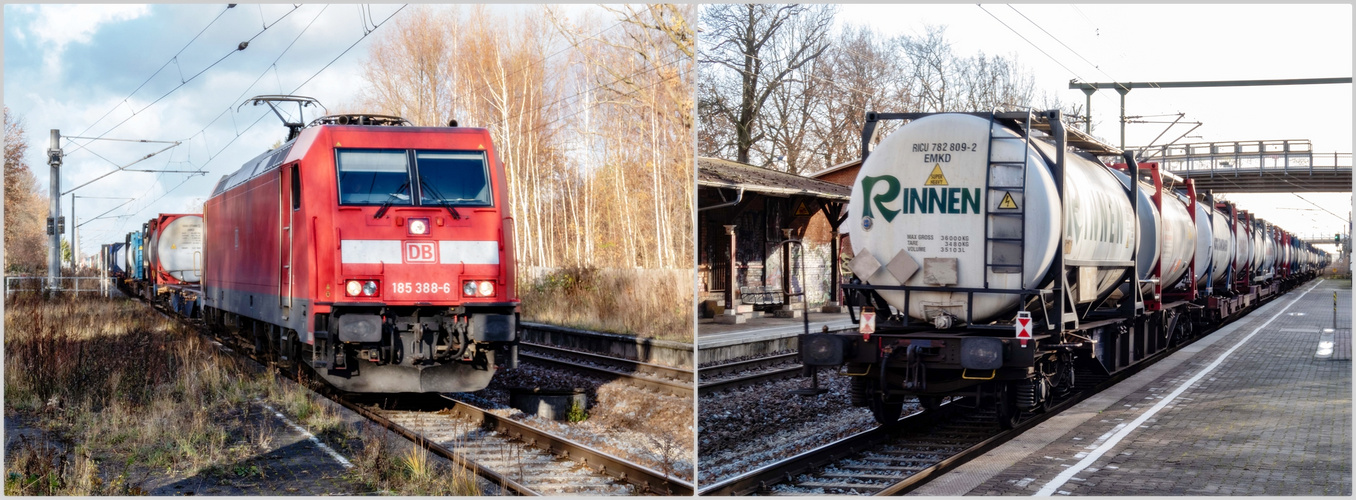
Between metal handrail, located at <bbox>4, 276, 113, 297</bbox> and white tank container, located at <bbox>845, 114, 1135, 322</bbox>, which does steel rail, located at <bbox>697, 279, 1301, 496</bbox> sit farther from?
metal handrail, located at <bbox>4, 276, 113, 297</bbox>

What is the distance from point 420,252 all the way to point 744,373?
5.16m

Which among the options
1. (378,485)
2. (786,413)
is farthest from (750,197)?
(378,485)

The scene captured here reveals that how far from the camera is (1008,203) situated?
9188 mm

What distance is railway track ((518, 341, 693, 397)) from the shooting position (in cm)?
1159

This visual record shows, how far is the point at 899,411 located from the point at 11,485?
778 cm

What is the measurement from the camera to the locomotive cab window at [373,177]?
10.3m

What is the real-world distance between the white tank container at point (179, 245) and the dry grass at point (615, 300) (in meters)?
8.71

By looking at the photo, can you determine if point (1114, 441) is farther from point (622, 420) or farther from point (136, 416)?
point (136, 416)

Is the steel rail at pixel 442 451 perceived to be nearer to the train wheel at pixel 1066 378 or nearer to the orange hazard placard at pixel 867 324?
the orange hazard placard at pixel 867 324

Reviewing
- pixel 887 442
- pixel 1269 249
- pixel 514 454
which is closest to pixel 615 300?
pixel 887 442

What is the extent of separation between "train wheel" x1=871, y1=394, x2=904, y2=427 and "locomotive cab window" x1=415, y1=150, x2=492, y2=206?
4565 millimetres

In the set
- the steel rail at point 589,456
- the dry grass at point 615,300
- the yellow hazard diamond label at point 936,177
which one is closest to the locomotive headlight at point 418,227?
the steel rail at point 589,456

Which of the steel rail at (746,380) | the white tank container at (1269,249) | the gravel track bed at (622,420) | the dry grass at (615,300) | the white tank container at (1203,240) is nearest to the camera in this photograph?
the gravel track bed at (622,420)

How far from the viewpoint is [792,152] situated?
2386cm
